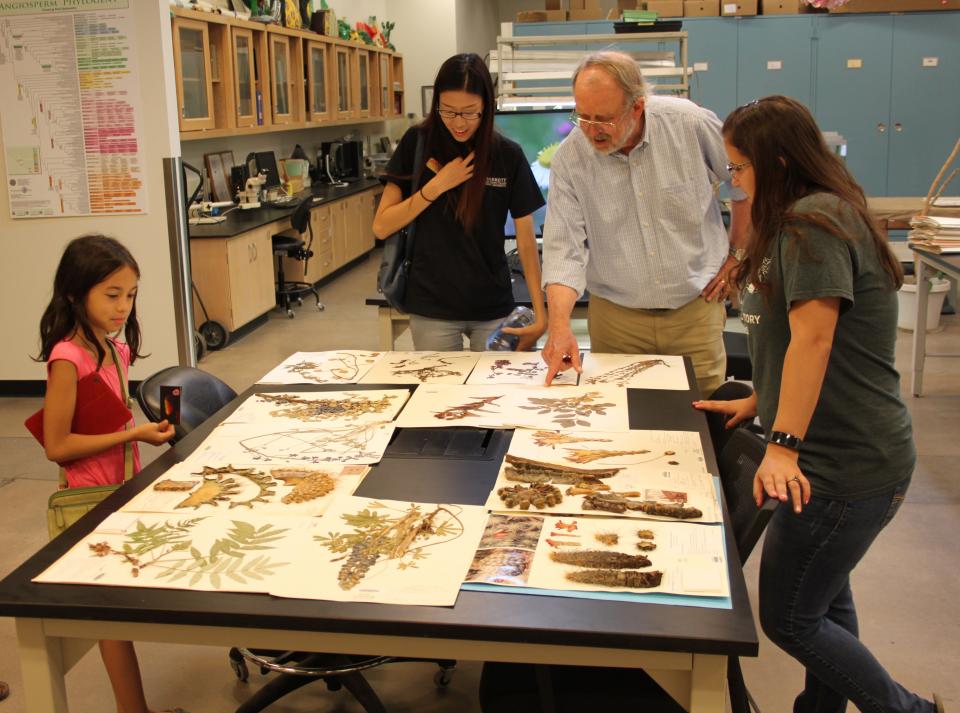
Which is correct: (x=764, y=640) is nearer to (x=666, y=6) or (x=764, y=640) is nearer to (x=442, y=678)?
(x=442, y=678)

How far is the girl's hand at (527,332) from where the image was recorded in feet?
8.68

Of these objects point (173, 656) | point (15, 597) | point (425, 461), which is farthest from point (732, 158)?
point (173, 656)

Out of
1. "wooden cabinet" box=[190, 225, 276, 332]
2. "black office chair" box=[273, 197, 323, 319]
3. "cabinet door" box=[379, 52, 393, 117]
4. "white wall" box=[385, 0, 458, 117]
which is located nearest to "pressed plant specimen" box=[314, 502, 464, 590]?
"wooden cabinet" box=[190, 225, 276, 332]

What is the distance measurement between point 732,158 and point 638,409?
63cm

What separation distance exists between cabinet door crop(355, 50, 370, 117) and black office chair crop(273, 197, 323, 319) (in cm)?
260

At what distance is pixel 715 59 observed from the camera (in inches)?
345

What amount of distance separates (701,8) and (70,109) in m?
6.09

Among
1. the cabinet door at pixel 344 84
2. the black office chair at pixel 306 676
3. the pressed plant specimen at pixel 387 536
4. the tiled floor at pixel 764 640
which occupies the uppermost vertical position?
the cabinet door at pixel 344 84

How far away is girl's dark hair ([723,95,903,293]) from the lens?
1.57 metres

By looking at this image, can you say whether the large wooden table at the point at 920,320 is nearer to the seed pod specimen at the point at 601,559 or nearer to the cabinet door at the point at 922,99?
the seed pod specimen at the point at 601,559

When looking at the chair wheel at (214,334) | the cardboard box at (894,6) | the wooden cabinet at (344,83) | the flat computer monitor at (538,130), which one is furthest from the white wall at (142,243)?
the cardboard box at (894,6)

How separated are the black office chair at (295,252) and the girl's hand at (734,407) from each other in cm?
485

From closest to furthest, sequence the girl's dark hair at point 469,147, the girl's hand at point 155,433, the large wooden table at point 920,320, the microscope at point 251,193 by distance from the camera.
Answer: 1. the girl's hand at point 155,433
2. the girl's dark hair at point 469,147
3. the large wooden table at point 920,320
4. the microscope at point 251,193

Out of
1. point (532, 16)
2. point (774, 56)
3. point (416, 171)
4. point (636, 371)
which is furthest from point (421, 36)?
point (636, 371)
